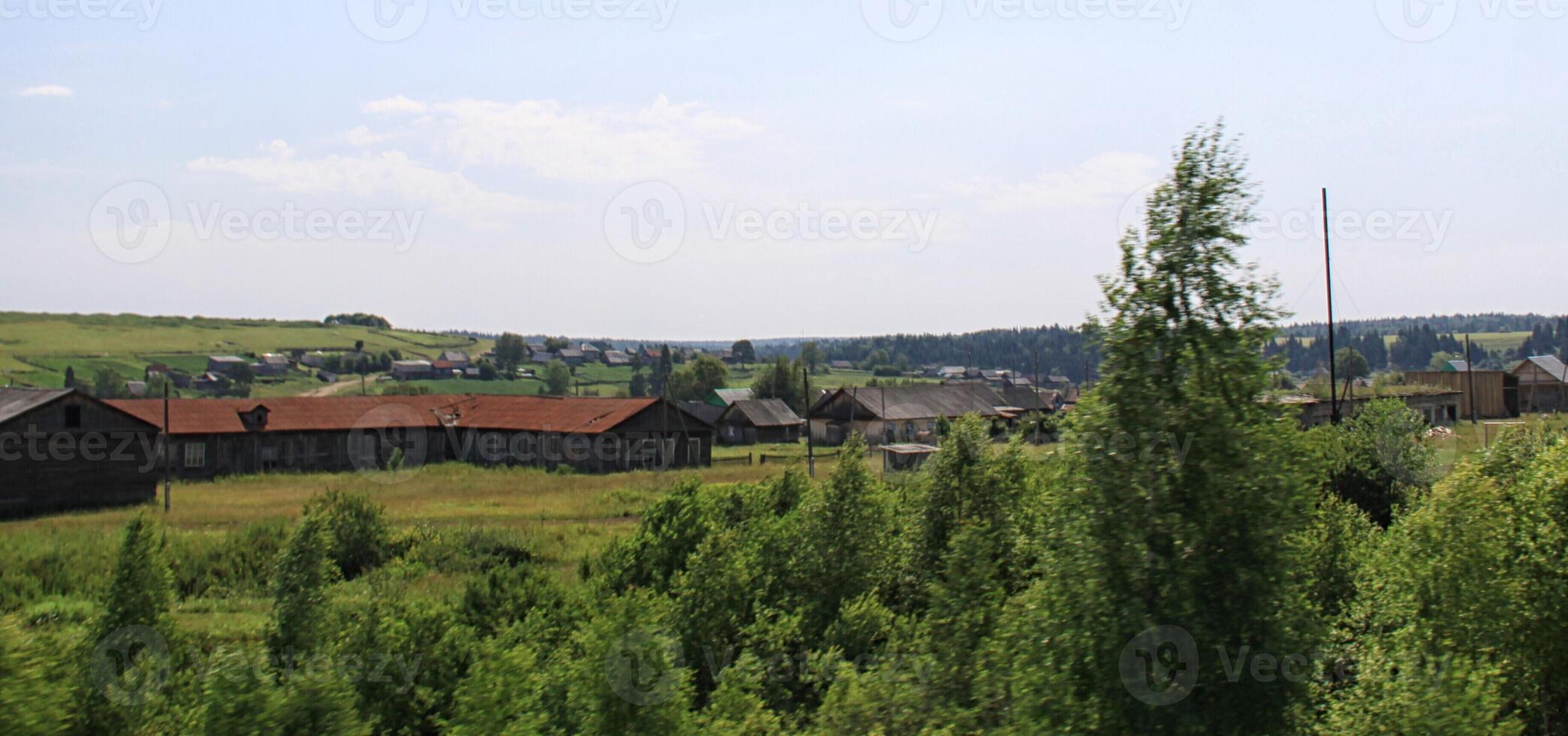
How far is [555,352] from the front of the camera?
18912cm

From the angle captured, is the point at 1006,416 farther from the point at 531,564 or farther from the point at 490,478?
the point at 531,564

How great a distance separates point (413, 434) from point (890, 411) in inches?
1391

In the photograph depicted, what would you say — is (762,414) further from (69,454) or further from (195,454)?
(69,454)

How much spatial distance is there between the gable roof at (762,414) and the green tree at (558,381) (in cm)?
5058

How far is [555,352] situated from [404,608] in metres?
174

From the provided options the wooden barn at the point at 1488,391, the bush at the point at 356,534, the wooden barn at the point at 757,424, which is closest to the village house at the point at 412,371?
the wooden barn at the point at 757,424

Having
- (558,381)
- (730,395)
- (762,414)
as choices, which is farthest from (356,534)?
(558,381)

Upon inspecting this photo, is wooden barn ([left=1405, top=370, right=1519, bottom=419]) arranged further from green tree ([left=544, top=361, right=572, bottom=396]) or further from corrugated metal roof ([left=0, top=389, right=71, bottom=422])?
green tree ([left=544, top=361, right=572, bottom=396])

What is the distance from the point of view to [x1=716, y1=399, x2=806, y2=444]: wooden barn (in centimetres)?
8625

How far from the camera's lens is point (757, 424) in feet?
281

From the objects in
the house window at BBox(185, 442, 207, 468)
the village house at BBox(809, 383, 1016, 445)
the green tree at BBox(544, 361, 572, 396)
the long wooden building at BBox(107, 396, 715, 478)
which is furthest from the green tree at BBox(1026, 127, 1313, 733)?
the green tree at BBox(544, 361, 572, 396)

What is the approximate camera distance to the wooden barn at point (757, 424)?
8625 cm

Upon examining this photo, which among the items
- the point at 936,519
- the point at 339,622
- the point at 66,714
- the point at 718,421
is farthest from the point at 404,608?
the point at 718,421

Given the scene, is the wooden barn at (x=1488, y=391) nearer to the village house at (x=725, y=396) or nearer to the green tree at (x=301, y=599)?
the village house at (x=725, y=396)
